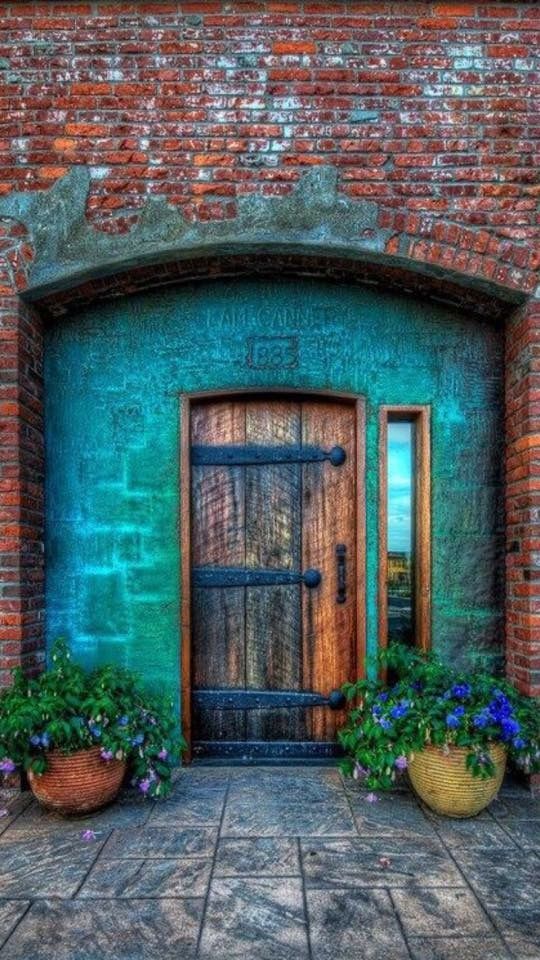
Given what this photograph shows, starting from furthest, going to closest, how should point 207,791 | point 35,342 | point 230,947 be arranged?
point 35,342
point 207,791
point 230,947

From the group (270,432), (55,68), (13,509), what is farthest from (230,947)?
(55,68)

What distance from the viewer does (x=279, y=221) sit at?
9.18 feet

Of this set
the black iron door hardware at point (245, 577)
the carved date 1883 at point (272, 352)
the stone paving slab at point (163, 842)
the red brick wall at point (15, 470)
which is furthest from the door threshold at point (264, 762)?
the carved date 1883 at point (272, 352)

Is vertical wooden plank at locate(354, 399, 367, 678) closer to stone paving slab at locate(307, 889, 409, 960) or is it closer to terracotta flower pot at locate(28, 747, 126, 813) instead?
stone paving slab at locate(307, 889, 409, 960)

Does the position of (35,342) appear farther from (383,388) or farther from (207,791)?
(207,791)

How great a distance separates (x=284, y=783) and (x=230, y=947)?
1.09 meters

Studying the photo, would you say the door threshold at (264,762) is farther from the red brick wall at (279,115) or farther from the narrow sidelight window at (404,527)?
the red brick wall at (279,115)

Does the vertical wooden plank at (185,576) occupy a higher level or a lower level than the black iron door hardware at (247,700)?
higher

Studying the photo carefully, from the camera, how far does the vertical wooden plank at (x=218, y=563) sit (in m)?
3.15

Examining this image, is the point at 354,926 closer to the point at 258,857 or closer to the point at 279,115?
the point at 258,857

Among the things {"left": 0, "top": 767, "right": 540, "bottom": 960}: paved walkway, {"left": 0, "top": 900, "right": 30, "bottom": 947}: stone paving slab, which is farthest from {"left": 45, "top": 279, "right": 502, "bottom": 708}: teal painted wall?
{"left": 0, "top": 900, "right": 30, "bottom": 947}: stone paving slab

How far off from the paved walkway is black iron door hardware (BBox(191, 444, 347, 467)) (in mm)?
1522

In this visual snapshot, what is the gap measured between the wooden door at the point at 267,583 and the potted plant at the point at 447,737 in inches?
18.0

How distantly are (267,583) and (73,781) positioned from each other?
1226 millimetres
